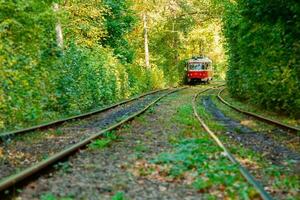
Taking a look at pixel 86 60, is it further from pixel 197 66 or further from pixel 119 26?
pixel 197 66

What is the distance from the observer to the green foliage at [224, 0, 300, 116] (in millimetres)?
14641

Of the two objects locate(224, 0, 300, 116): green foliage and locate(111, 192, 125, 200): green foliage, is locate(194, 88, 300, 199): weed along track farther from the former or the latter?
locate(224, 0, 300, 116): green foliage

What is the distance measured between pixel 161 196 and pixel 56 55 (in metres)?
14.0

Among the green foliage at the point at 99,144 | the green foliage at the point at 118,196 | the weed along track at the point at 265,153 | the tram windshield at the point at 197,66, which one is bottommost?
the weed along track at the point at 265,153

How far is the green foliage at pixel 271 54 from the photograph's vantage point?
14641 millimetres

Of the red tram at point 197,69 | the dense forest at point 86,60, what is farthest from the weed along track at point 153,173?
the red tram at point 197,69

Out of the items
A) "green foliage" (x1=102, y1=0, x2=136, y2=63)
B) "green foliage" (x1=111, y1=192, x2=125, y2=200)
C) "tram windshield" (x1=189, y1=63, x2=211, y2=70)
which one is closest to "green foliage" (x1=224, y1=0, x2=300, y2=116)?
"green foliage" (x1=111, y1=192, x2=125, y2=200)

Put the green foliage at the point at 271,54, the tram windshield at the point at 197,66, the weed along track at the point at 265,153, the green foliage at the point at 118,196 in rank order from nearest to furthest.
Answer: the green foliage at the point at 118,196
the weed along track at the point at 265,153
the green foliage at the point at 271,54
the tram windshield at the point at 197,66

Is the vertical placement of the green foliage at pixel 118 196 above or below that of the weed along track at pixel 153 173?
above

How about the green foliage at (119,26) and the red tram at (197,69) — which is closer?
the green foliage at (119,26)

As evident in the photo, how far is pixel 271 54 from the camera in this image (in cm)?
1834

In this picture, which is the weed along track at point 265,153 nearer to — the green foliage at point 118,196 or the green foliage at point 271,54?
the green foliage at point 118,196

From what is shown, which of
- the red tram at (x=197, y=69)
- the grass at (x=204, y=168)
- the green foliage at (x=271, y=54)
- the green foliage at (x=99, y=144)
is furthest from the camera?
the red tram at (x=197, y=69)

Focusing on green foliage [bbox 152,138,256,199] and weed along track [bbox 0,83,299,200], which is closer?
weed along track [bbox 0,83,299,200]
